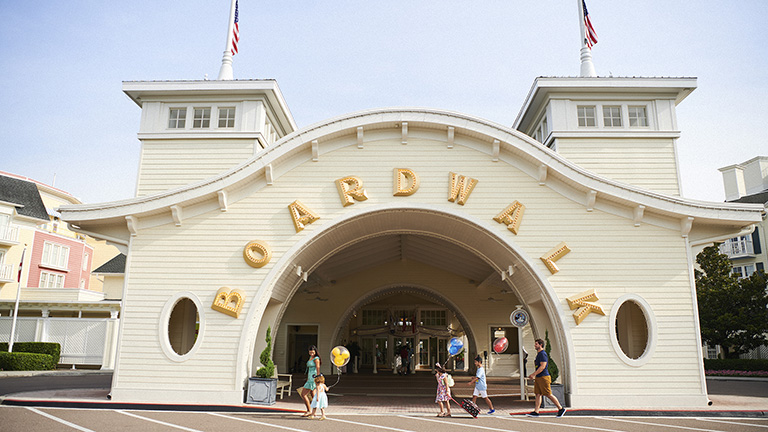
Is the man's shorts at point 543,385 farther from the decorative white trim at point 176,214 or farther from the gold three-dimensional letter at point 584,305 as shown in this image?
the decorative white trim at point 176,214

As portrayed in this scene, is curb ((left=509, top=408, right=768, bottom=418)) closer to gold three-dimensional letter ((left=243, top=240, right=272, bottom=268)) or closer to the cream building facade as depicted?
the cream building facade

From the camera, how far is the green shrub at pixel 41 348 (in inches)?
1082

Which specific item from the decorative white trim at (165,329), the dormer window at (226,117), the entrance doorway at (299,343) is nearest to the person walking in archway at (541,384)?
the decorative white trim at (165,329)

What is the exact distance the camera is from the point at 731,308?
27.8m

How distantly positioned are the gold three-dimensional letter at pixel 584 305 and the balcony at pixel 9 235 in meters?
36.4

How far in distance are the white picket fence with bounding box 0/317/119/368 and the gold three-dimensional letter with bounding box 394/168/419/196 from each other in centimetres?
2056

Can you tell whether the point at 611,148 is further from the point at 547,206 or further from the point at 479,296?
the point at 479,296

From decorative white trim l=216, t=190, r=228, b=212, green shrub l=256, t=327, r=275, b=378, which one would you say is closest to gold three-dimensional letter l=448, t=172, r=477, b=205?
decorative white trim l=216, t=190, r=228, b=212

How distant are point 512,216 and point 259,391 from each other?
8.23 m

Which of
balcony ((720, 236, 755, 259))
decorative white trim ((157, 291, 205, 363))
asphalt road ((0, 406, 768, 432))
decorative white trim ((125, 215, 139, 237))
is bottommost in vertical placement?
asphalt road ((0, 406, 768, 432))

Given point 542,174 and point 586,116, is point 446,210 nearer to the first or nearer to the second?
point 542,174

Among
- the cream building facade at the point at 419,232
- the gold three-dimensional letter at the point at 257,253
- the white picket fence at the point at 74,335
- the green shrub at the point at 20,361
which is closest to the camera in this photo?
the cream building facade at the point at 419,232

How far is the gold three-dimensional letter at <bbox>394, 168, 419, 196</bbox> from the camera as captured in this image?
14742 mm

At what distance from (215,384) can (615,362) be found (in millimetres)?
10388
